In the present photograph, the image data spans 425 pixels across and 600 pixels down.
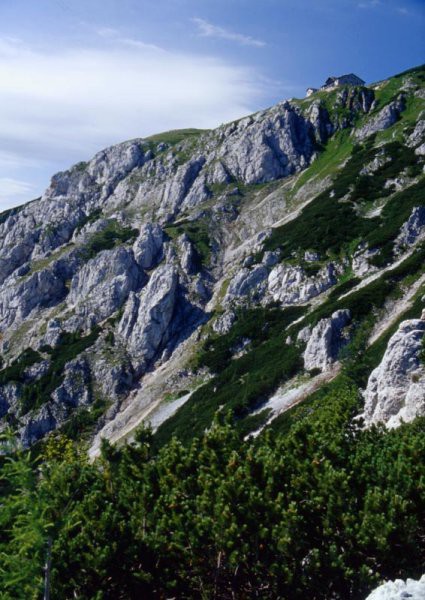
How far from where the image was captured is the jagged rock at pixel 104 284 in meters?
104

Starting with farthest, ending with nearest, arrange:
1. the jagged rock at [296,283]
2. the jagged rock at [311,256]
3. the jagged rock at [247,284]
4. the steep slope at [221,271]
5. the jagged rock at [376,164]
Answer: the jagged rock at [376,164] → the jagged rock at [247,284] → the jagged rock at [311,256] → the jagged rock at [296,283] → the steep slope at [221,271]

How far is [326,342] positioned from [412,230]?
1002 inches

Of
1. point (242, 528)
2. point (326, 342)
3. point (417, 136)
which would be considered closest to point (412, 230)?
point (326, 342)

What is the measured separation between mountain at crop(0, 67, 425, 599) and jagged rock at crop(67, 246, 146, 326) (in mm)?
486

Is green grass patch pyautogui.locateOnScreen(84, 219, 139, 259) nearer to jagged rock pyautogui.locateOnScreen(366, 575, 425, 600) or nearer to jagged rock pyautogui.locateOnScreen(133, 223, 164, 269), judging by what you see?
jagged rock pyautogui.locateOnScreen(133, 223, 164, 269)

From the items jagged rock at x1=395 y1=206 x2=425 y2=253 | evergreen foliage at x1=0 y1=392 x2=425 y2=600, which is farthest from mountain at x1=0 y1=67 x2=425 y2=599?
jagged rock at x1=395 y1=206 x2=425 y2=253

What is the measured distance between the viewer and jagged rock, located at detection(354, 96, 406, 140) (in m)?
119

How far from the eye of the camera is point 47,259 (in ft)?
428

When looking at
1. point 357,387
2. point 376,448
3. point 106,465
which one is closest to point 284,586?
point 376,448

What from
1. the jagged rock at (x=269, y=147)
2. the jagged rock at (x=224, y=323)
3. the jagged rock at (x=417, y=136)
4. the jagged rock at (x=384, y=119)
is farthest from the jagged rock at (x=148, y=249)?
the jagged rock at (x=384, y=119)

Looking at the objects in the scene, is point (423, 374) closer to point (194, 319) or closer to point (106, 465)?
point (106, 465)

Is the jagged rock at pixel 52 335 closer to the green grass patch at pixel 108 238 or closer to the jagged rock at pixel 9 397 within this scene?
the jagged rock at pixel 9 397

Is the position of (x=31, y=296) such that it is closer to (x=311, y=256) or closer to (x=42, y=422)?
(x=42, y=422)

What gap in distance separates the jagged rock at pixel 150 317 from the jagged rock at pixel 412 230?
42.3 meters
